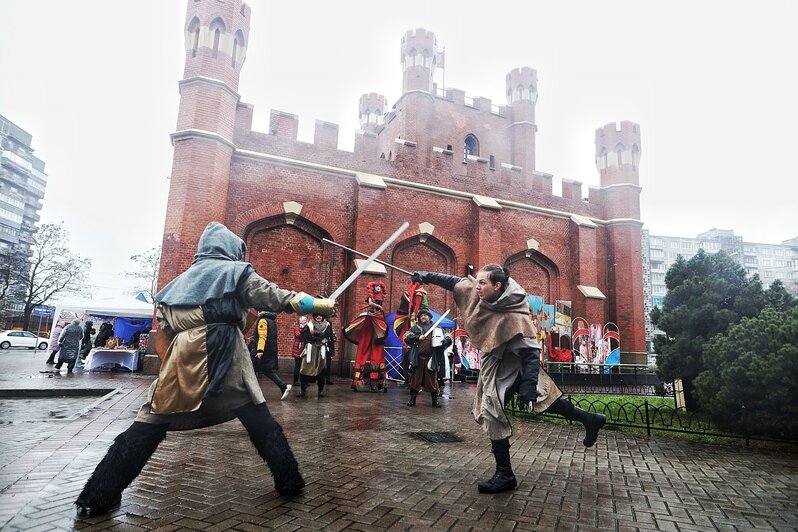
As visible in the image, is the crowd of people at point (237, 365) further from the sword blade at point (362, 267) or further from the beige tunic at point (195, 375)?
the sword blade at point (362, 267)

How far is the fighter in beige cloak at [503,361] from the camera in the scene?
12.4 feet

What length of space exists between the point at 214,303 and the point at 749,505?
4.32 meters

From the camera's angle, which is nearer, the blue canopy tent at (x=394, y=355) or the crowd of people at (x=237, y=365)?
the crowd of people at (x=237, y=365)

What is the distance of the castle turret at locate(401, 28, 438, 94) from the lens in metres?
23.9

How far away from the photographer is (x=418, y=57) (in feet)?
78.5

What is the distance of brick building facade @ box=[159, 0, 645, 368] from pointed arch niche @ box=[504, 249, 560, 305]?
49 mm

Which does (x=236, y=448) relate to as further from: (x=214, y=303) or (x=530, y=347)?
(x=530, y=347)

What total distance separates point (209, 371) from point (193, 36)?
1487cm

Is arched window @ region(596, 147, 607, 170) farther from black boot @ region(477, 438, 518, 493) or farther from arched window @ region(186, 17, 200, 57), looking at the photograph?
black boot @ region(477, 438, 518, 493)

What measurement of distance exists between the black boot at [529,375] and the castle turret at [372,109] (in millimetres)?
34211

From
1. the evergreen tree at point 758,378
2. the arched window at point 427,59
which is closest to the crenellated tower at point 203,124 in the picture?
the arched window at point 427,59

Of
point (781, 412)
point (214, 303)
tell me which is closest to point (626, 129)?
point (781, 412)

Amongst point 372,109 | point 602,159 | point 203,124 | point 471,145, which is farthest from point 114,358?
point 372,109

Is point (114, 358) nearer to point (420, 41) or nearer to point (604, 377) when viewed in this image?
point (604, 377)
